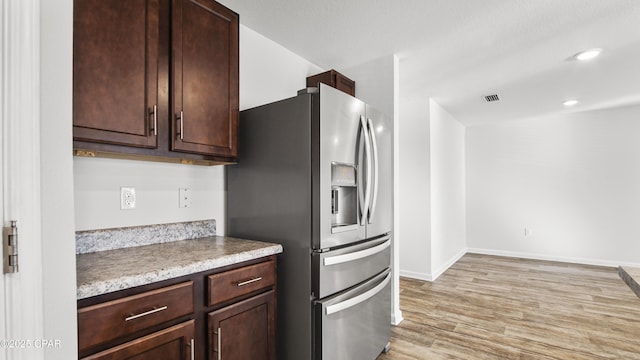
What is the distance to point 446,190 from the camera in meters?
4.85

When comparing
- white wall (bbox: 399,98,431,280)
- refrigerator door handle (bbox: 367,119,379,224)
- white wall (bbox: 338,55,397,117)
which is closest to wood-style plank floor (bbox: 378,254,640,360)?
white wall (bbox: 399,98,431,280)

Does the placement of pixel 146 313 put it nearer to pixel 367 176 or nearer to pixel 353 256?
pixel 353 256

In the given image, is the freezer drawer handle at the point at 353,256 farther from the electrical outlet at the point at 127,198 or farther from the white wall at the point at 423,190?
the white wall at the point at 423,190

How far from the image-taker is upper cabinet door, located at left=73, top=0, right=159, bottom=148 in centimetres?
124

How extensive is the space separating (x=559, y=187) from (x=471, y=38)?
156 inches

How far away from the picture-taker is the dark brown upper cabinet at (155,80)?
4.14ft

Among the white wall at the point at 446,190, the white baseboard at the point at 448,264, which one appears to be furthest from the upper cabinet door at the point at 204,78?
the white baseboard at the point at 448,264

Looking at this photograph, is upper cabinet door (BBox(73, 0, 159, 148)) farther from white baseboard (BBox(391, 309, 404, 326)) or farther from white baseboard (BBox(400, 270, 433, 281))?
white baseboard (BBox(400, 270, 433, 281))

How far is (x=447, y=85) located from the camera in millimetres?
3656

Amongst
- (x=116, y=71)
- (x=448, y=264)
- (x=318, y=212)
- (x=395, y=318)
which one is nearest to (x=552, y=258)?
(x=448, y=264)

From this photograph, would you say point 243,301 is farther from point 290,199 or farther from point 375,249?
point 375,249

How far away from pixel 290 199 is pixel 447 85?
2803mm

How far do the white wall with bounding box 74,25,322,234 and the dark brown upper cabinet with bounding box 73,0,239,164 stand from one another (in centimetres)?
17

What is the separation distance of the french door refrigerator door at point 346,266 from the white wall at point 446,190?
238 cm
